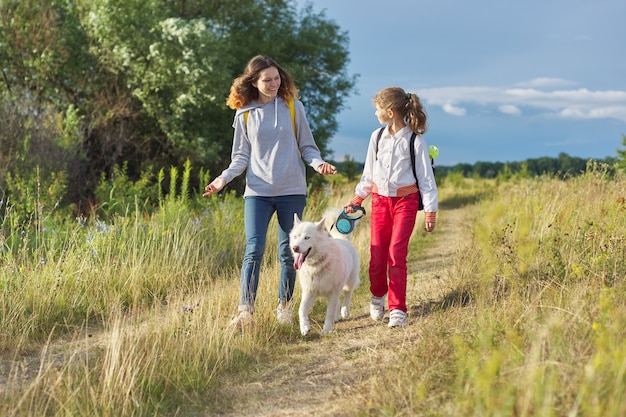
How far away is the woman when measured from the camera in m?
5.16

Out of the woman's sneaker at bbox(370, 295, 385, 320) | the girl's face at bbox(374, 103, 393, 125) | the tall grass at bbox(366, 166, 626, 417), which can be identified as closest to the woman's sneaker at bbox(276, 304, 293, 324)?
the woman's sneaker at bbox(370, 295, 385, 320)

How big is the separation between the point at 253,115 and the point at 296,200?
85cm

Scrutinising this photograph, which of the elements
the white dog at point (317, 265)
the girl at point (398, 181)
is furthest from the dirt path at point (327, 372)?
the girl at point (398, 181)

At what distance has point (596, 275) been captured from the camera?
510 centimetres

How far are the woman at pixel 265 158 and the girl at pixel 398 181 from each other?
54 cm

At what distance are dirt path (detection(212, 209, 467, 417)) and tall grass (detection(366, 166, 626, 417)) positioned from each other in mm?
263

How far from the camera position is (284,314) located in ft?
17.1

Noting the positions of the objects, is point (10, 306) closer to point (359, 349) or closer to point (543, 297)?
point (359, 349)

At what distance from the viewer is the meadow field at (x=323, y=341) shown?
3180 mm

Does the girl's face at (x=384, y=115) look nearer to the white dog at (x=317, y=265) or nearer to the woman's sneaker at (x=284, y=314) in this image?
the white dog at (x=317, y=265)

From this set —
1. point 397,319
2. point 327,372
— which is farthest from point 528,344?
point 397,319

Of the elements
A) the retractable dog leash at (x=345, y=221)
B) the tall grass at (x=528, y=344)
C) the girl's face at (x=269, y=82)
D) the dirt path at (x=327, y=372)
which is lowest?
the dirt path at (x=327, y=372)

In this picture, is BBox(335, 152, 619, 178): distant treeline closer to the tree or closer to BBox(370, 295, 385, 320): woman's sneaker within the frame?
the tree

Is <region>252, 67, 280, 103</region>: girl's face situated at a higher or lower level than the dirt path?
higher
